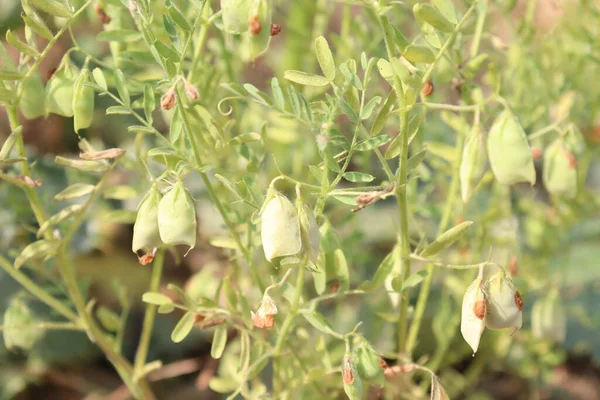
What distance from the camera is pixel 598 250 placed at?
144 cm

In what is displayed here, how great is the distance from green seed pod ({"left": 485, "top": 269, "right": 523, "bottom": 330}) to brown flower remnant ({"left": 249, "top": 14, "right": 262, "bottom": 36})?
229 mm

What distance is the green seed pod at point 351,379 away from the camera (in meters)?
0.50

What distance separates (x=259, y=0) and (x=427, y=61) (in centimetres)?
12

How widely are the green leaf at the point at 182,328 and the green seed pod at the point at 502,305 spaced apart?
23 cm

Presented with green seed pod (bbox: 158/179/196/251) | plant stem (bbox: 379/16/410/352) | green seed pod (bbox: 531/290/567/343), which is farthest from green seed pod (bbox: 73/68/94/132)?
green seed pod (bbox: 531/290/567/343)

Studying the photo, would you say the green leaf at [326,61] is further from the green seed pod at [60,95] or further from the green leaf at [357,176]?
the green seed pod at [60,95]

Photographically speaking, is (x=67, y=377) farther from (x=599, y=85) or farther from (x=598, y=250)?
(x=598, y=250)

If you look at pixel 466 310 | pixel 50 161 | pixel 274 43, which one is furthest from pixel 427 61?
pixel 274 43

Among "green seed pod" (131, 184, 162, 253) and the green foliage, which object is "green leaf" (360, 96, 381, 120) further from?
"green seed pod" (131, 184, 162, 253)

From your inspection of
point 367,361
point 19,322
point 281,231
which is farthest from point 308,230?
point 19,322

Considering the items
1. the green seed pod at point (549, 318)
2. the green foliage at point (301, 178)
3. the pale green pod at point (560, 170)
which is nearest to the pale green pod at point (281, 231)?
the green foliage at point (301, 178)

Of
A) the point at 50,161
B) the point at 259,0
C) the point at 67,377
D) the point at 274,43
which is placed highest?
the point at 259,0

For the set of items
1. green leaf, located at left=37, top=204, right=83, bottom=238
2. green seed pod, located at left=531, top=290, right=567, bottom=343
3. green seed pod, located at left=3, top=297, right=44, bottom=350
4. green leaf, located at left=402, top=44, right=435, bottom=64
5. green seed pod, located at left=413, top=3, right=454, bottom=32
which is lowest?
green seed pod, located at left=531, top=290, right=567, bottom=343

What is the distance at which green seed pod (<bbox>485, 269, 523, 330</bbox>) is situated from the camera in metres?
0.50
